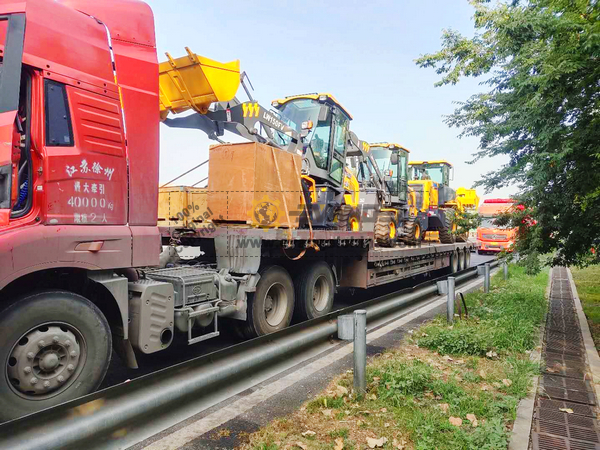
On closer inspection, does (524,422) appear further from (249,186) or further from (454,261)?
(454,261)

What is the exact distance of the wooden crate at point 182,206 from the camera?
20.6 ft

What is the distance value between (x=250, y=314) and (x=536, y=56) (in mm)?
5420

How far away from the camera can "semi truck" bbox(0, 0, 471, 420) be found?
3049mm

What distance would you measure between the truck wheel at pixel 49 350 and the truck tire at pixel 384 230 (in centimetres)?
888

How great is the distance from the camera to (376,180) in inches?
511

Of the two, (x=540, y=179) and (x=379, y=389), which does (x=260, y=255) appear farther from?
(x=540, y=179)

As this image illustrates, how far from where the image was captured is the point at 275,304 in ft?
20.5

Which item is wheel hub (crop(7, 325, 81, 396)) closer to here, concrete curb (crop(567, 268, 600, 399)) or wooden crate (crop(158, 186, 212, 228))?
wooden crate (crop(158, 186, 212, 228))

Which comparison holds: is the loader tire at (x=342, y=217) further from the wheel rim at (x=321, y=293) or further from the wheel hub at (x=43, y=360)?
the wheel hub at (x=43, y=360)

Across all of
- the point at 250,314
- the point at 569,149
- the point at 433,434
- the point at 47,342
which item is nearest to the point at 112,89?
the point at 47,342

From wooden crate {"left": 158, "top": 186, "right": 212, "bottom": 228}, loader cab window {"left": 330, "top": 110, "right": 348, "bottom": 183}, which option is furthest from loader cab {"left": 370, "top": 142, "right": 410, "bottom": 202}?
wooden crate {"left": 158, "top": 186, "right": 212, "bottom": 228}

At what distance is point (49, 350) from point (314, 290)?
4.42 meters

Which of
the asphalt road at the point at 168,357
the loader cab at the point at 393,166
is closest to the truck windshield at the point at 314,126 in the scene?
the asphalt road at the point at 168,357

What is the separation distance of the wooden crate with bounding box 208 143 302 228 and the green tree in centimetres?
360
